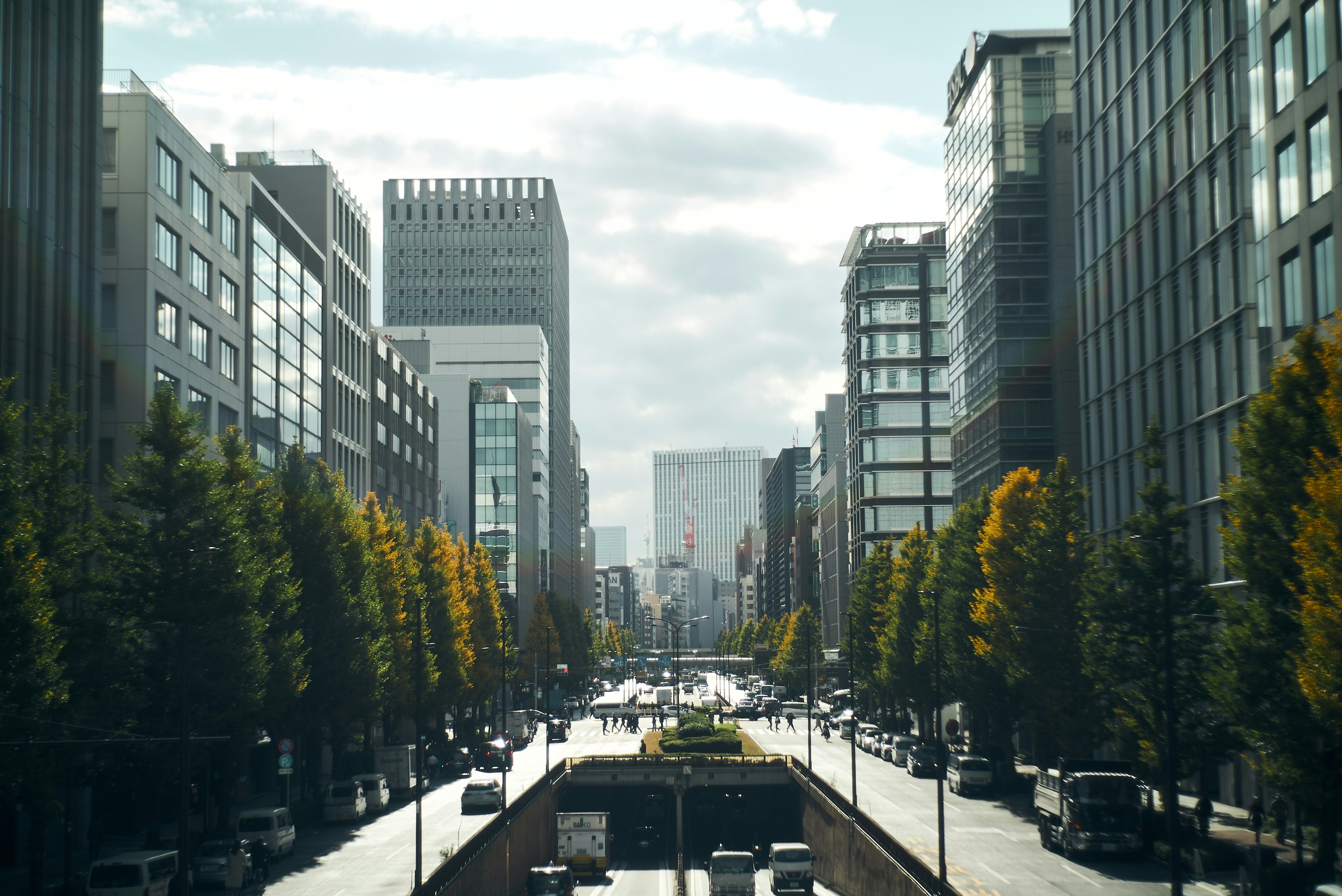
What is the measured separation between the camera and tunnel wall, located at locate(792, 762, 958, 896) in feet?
135

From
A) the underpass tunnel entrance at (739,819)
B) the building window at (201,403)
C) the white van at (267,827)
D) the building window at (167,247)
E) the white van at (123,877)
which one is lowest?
the underpass tunnel entrance at (739,819)

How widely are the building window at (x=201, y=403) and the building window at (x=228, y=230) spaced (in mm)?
8908

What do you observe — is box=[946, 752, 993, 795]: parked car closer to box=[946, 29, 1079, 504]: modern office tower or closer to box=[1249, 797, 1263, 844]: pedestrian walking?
box=[1249, 797, 1263, 844]: pedestrian walking

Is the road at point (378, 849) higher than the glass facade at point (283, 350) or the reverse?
the reverse

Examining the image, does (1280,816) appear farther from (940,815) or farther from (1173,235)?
(1173,235)

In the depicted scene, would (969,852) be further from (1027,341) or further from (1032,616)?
(1027,341)

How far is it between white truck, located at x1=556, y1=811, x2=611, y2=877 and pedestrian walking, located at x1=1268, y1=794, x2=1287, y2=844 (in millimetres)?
35512

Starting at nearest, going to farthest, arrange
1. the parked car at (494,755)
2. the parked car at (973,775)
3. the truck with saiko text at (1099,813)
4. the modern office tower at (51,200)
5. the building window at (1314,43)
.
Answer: the building window at (1314,43) → the truck with saiko text at (1099,813) → the modern office tower at (51,200) → the parked car at (973,775) → the parked car at (494,755)

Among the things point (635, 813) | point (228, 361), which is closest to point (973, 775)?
point (635, 813)

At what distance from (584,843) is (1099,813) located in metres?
33.3

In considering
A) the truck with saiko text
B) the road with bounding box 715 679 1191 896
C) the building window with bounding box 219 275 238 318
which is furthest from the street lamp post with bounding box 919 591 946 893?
the building window with bounding box 219 275 238 318

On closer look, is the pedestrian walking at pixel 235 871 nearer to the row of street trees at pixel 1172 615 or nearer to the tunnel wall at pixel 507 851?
the tunnel wall at pixel 507 851

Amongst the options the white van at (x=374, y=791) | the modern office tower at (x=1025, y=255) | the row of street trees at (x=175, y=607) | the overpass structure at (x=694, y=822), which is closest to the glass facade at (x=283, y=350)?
the row of street trees at (x=175, y=607)

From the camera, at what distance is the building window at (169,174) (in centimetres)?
5888
